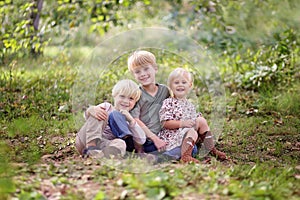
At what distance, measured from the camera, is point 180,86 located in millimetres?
4516

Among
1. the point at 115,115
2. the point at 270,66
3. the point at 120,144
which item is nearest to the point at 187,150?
the point at 120,144

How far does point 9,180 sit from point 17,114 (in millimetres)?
2481

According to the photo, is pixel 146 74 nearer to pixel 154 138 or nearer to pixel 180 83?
pixel 180 83

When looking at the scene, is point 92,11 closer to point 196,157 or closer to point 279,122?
point 279,122

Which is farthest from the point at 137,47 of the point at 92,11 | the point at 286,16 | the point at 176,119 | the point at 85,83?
the point at 286,16

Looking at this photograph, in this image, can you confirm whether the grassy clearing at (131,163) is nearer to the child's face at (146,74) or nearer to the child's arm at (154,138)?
the child's arm at (154,138)

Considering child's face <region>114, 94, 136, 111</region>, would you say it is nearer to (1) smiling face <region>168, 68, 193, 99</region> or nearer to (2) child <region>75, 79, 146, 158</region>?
(2) child <region>75, 79, 146, 158</region>

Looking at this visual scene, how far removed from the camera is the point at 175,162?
406 centimetres

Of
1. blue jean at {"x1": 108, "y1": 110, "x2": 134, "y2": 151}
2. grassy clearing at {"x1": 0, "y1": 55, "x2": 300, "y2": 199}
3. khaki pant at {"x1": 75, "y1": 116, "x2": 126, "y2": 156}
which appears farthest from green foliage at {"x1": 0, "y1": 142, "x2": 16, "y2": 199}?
blue jean at {"x1": 108, "y1": 110, "x2": 134, "y2": 151}

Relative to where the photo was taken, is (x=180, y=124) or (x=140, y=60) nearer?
(x=180, y=124)

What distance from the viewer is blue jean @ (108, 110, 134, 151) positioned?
4219mm

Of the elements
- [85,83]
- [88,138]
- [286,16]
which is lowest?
[88,138]

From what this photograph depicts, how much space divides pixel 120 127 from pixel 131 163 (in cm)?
45

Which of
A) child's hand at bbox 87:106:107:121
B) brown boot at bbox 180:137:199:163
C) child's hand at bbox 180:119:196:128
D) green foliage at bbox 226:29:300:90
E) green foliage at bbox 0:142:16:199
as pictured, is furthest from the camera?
green foliage at bbox 226:29:300:90
